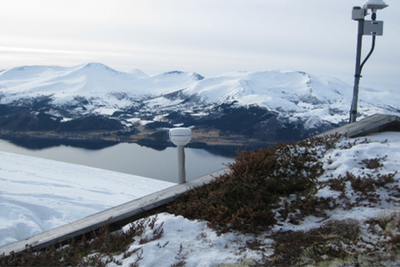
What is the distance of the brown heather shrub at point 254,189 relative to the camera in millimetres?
3984

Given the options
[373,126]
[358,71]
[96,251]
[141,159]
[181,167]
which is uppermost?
[358,71]

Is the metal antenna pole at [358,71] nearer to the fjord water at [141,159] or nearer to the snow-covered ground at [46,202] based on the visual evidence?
the snow-covered ground at [46,202]

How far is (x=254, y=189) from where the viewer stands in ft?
14.8

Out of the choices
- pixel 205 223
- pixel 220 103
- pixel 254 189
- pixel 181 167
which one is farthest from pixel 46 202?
pixel 220 103

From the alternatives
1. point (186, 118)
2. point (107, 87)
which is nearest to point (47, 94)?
point (107, 87)

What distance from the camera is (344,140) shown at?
6.15m

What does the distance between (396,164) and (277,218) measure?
1.95 metres

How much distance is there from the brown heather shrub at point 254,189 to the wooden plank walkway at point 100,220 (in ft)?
0.91

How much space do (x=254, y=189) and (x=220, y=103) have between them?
13343 cm

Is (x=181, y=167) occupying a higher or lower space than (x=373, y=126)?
lower

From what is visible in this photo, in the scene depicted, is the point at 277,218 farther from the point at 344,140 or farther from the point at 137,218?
the point at 344,140

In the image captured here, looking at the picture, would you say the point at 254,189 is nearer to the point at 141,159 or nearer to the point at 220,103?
the point at 141,159

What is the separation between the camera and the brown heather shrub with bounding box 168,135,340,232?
157 inches

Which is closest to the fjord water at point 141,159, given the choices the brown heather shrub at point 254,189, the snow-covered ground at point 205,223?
the snow-covered ground at point 205,223
